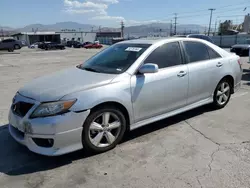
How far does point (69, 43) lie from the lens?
55.1 m

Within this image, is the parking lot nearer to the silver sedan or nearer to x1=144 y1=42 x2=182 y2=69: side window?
the silver sedan

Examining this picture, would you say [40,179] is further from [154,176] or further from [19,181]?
[154,176]

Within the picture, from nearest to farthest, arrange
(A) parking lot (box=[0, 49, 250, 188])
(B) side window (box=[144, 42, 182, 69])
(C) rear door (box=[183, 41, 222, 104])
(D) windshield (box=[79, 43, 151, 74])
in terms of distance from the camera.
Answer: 1. (A) parking lot (box=[0, 49, 250, 188])
2. (D) windshield (box=[79, 43, 151, 74])
3. (B) side window (box=[144, 42, 182, 69])
4. (C) rear door (box=[183, 41, 222, 104])

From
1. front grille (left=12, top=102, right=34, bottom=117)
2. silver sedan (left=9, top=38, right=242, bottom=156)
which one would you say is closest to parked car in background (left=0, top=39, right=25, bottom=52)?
silver sedan (left=9, top=38, right=242, bottom=156)

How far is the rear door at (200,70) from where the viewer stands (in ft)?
14.0

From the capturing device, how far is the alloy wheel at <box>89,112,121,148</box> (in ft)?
10.6

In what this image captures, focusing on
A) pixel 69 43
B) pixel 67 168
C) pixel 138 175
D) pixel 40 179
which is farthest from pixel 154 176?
pixel 69 43

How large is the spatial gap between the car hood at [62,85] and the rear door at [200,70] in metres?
1.63

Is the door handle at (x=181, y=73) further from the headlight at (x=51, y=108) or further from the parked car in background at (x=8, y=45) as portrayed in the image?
the parked car in background at (x=8, y=45)

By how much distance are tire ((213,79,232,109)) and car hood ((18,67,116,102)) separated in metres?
2.53

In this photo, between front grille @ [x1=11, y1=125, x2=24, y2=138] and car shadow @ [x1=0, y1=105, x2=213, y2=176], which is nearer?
car shadow @ [x1=0, y1=105, x2=213, y2=176]

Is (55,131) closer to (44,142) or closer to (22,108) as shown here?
(44,142)

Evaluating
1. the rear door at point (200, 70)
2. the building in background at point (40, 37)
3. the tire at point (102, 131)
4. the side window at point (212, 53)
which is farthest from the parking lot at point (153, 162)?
the building in background at point (40, 37)

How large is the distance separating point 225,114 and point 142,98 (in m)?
2.19
